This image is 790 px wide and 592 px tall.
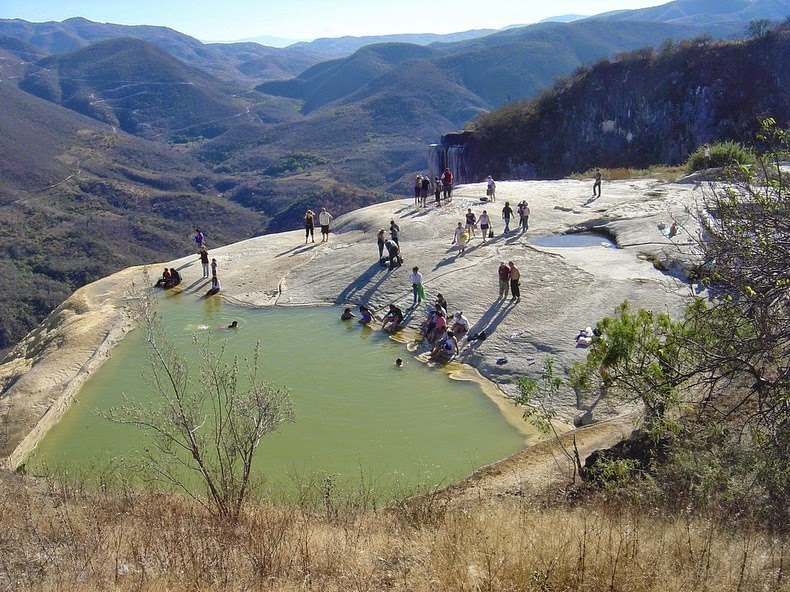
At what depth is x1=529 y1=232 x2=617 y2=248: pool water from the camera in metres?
20.5

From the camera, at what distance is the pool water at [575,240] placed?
2053cm

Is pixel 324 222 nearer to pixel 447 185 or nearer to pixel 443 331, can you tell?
pixel 447 185

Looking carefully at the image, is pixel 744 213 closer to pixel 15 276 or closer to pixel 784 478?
pixel 784 478

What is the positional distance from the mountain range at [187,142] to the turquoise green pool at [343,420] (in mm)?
41434

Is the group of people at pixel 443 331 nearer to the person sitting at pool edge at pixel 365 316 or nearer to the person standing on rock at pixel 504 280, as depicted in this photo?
the person standing on rock at pixel 504 280

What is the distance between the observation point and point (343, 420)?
12695 mm

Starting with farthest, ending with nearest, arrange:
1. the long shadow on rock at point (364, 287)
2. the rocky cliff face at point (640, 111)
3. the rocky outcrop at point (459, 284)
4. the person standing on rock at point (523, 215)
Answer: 1. the rocky cliff face at point (640, 111)
2. the person standing on rock at point (523, 215)
3. the long shadow on rock at point (364, 287)
4. the rocky outcrop at point (459, 284)

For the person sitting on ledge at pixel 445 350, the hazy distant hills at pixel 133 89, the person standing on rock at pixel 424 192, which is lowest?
the person sitting on ledge at pixel 445 350

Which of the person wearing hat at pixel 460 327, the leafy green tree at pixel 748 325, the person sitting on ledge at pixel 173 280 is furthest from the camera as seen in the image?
the person sitting on ledge at pixel 173 280

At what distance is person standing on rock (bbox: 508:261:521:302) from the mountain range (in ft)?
149

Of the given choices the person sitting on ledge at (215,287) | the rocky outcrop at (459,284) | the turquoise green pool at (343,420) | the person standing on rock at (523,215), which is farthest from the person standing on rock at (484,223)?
the person sitting on ledge at (215,287)

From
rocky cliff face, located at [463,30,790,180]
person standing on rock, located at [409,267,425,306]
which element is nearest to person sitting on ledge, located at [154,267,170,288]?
person standing on rock, located at [409,267,425,306]

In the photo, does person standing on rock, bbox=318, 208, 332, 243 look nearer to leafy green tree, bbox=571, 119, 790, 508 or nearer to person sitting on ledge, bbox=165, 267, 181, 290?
person sitting on ledge, bbox=165, 267, 181, 290

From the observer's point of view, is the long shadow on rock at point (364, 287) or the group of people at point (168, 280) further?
the group of people at point (168, 280)
